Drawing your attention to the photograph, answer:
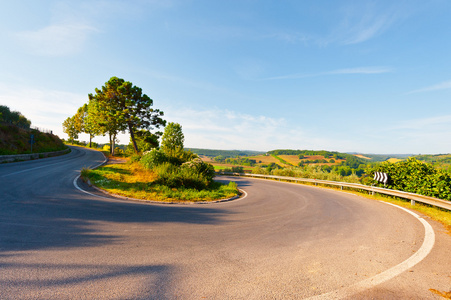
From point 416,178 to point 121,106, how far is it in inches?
1329

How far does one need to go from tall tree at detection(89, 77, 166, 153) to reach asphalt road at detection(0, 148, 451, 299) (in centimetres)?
2430

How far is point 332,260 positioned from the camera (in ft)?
13.0

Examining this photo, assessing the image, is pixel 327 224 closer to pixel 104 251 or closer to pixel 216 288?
pixel 216 288

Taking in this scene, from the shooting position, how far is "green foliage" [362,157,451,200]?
9.63m

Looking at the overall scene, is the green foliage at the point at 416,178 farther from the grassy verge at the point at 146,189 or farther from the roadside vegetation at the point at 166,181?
the grassy verge at the point at 146,189

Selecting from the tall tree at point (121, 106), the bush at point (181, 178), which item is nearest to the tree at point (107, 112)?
the tall tree at point (121, 106)

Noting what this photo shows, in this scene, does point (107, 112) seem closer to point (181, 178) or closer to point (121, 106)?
point (121, 106)

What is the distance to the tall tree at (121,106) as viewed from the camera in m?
28.5

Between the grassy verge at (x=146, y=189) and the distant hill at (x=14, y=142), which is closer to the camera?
the grassy verge at (x=146, y=189)

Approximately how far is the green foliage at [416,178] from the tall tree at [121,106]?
29758 millimetres

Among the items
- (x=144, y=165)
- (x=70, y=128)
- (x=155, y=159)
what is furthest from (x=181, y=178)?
(x=70, y=128)

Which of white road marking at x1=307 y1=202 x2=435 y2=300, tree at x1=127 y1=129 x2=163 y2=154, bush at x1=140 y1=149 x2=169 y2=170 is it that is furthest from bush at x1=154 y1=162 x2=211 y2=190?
tree at x1=127 y1=129 x2=163 y2=154

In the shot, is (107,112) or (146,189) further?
(107,112)

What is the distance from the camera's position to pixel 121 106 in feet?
97.3
